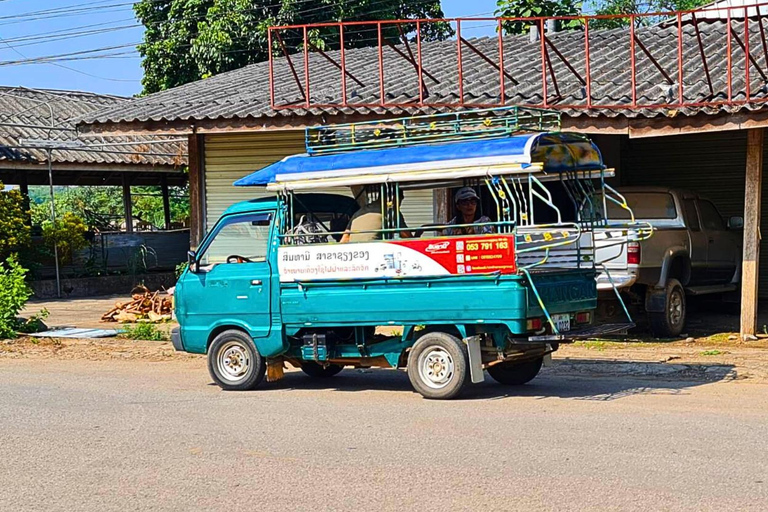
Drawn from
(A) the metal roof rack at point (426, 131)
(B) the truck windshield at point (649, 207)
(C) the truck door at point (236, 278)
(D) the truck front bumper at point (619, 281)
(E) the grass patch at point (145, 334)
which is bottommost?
(E) the grass patch at point (145, 334)

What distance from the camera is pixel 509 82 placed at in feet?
56.4

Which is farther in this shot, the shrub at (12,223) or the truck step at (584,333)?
the shrub at (12,223)

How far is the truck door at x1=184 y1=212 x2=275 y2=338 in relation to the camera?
11.2 m

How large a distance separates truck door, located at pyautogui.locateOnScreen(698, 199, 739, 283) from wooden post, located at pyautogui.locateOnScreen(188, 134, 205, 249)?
27.6ft

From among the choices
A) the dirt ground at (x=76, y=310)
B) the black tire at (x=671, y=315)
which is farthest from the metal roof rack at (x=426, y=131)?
the dirt ground at (x=76, y=310)

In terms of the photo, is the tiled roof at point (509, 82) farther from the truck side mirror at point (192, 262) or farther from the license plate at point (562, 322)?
the truck side mirror at point (192, 262)

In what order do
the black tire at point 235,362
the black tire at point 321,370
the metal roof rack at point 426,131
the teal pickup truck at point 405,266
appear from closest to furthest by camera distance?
1. the teal pickup truck at point 405,266
2. the metal roof rack at point 426,131
3. the black tire at point 235,362
4. the black tire at point 321,370

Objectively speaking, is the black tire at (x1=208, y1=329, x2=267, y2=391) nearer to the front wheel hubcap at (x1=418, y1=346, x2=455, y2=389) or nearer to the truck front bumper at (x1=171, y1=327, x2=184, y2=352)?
the truck front bumper at (x1=171, y1=327, x2=184, y2=352)

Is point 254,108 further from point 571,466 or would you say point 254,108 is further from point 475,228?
point 571,466

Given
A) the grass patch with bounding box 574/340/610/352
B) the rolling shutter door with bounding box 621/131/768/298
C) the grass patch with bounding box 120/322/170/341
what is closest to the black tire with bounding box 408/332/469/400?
the grass patch with bounding box 574/340/610/352

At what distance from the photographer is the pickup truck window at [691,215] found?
1586cm

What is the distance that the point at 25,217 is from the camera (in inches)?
931

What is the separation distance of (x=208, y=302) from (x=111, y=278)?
1583 centimetres

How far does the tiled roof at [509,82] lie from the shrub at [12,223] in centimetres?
465
